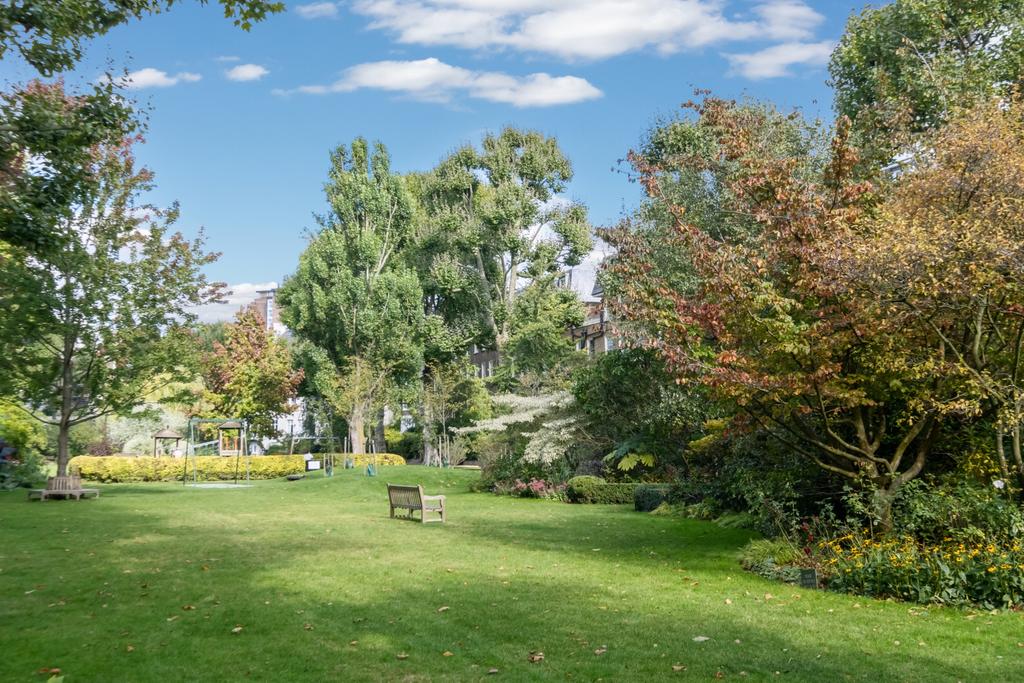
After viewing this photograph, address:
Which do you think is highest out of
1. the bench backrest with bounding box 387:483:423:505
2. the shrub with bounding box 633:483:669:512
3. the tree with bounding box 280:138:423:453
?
the tree with bounding box 280:138:423:453

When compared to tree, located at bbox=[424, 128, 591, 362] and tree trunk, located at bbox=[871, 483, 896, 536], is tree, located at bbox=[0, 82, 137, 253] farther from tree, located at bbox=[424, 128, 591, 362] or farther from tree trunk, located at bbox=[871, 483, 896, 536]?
tree, located at bbox=[424, 128, 591, 362]

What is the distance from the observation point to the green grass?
278 inches

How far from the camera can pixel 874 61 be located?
2603 cm

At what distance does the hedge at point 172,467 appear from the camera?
113 ft

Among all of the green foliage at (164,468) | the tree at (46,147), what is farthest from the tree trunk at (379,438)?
the tree at (46,147)

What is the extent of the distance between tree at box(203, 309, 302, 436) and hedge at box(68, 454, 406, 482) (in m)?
6.46

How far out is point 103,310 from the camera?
2455cm

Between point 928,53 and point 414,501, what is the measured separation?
1897 cm

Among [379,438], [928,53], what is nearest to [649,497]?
[928,53]

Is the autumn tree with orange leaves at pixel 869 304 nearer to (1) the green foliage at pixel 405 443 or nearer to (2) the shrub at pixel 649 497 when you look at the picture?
(2) the shrub at pixel 649 497

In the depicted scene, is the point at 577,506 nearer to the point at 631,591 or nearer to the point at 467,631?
the point at 631,591

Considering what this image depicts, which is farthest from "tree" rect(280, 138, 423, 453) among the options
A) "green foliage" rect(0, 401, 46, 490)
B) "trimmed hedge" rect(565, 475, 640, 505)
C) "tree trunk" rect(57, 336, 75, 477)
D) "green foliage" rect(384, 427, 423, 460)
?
"trimmed hedge" rect(565, 475, 640, 505)

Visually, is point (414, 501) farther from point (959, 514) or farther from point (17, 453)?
point (17, 453)

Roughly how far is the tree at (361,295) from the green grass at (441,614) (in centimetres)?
2627
